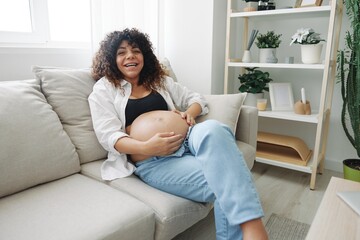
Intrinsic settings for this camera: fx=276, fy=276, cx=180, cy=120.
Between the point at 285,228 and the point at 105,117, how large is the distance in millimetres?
1040

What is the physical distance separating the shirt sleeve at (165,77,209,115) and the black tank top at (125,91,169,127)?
6.0 inches

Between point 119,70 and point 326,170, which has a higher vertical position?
point 119,70

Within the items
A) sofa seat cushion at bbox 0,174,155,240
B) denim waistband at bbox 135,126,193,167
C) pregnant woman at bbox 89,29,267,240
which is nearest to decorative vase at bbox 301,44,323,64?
pregnant woman at bbox 89,29,267,240

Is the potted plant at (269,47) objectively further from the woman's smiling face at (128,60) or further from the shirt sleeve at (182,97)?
the woman's smiling face at (128,60)

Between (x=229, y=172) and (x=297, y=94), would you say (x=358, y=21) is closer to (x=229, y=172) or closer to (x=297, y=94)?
(x=297, y=94)

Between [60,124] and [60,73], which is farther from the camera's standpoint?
[60,73]

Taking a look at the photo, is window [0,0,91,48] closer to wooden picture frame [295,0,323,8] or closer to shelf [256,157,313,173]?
wooden picture frame [295,0,323,8]

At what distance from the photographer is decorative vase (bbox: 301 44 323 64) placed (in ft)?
5.68

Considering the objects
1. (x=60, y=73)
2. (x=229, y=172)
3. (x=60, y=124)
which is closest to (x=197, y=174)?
(x=229, y=172)

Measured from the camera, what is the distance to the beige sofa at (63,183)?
83 centimetres

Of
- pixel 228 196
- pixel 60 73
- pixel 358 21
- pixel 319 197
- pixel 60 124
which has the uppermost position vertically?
pixel 358 21

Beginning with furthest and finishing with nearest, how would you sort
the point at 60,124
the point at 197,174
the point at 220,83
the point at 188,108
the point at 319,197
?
the point at 220,83 → the point at 319,197 → the point at 188,108 → the point at 60,124 → the point at 197,174

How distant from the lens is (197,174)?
101 centimetres

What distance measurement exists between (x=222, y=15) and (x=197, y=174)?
150 cm
